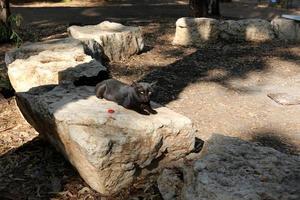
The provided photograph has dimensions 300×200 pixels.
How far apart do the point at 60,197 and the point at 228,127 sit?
2.13 m

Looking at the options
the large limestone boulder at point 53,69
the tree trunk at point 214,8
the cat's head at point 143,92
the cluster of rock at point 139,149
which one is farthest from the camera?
the tree trunk at point 214,8

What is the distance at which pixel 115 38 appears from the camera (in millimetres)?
7695

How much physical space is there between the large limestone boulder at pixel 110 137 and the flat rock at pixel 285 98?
7.53 ft

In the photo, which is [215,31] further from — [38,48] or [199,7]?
[38,48]

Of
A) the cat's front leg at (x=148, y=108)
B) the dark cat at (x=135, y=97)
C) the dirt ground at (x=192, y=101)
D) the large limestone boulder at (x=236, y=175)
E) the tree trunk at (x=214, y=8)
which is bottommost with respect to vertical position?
the dirt ground at (x=192, y=101)

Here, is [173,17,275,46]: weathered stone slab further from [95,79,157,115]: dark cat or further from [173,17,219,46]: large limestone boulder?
[95,79,157,115]: dark cat

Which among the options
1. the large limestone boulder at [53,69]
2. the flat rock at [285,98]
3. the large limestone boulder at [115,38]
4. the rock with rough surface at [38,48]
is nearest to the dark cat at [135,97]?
the large limestone boulder at [53,69]

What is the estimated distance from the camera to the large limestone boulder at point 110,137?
11.8 feet

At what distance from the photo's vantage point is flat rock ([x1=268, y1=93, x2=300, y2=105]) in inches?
232

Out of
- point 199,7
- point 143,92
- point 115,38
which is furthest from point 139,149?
point 199,7

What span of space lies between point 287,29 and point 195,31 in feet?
6.24

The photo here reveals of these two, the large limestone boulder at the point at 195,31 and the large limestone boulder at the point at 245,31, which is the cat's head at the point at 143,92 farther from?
the large limestone boulder at the point at 245,31

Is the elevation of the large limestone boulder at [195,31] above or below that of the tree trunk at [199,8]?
below

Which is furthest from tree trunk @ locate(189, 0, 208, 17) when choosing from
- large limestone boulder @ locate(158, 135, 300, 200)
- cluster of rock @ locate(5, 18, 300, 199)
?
large limestone boulder @ locate(158, 135, 300, 200)
